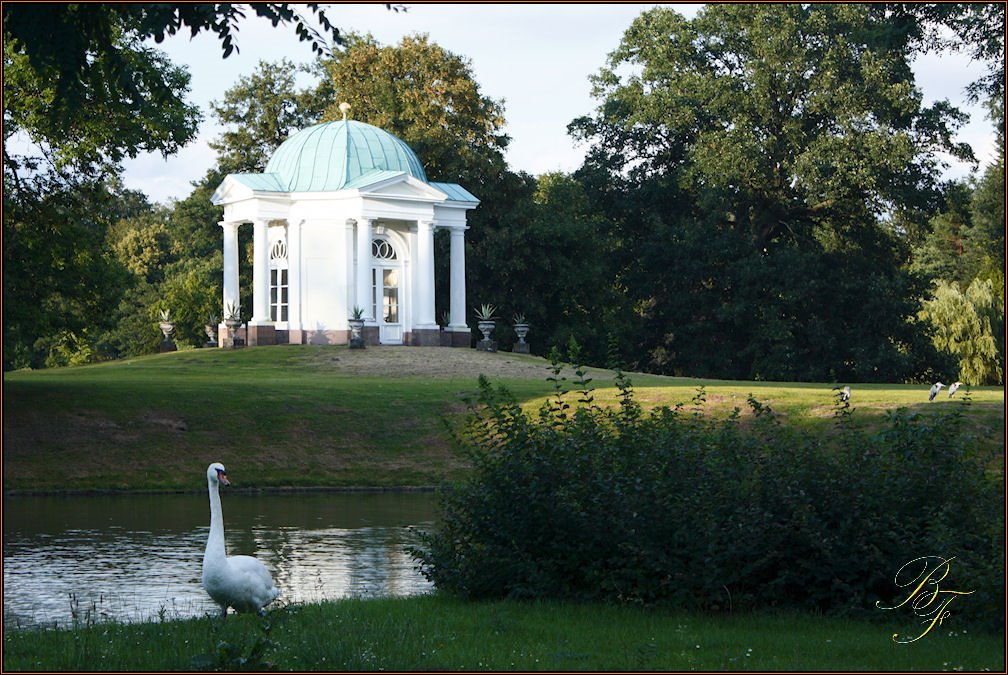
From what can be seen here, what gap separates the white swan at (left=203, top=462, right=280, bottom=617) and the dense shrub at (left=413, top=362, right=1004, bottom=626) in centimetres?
207

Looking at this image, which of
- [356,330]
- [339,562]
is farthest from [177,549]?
[356,330]

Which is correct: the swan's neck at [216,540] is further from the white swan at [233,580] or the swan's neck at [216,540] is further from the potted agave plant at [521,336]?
the potted agave plant at [521,336]

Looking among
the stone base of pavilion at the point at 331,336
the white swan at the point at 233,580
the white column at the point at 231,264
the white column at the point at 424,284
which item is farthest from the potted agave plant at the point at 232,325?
the white swan at the point at 233,580

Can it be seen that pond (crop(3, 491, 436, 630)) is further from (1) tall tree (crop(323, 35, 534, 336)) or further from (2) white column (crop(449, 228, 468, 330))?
(1) tall tree (crop(323, 35, 534, 336))

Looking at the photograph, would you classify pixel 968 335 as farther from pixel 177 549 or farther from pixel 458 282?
pixel 177 549

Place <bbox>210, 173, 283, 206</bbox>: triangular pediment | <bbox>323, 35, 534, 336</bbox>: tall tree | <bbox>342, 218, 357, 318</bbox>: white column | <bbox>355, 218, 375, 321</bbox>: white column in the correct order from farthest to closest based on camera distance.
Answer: <bbox>323, 35, 534, 336</bbox>: tall tree → <bbox>342, 218, 357, 318</bbox>: white column → <bbox>210, 173, 283, 206</bbox>: triangular pediment → <bbox>355, 218, 375, 321</bbox>: white column

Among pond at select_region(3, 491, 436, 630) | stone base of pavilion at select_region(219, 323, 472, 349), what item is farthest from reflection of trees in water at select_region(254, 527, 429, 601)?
stone base of pavilion at select_region(219, 323, 472, 349)

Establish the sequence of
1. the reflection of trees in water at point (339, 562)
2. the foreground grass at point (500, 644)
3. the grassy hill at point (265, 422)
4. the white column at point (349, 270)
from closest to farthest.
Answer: the foreground grass at point (500, 644), the reflection of trees in water at point (339, 562), the grassy hill at point (265, 422), the white column at point (349, 270)

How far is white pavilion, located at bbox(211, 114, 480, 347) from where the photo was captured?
4491 centimetres

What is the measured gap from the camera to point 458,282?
1836 inches

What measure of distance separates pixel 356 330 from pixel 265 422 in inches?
606

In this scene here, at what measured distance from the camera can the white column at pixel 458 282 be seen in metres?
46.6

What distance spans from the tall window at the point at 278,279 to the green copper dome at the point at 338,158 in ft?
7.59

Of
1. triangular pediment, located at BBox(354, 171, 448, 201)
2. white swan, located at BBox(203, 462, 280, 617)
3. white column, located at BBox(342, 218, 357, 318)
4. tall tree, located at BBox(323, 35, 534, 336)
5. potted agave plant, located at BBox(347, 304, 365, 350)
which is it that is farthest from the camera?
tall tree, located at BBox(323, 35, 534, 336)
